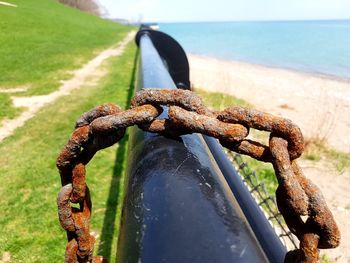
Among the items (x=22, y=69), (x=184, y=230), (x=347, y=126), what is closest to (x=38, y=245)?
(x=184, y=230)

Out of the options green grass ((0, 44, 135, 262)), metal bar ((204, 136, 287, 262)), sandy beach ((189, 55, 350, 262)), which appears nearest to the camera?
metal bar ((204, 136, 287, 262))

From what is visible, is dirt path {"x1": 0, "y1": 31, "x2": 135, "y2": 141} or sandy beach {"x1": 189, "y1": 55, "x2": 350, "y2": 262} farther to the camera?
dirt path {"x1": 0, "y1": 31, "x2": 135, "y2": 141}

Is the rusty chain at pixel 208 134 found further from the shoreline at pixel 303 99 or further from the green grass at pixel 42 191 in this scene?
the shoreline at pixel 303 99

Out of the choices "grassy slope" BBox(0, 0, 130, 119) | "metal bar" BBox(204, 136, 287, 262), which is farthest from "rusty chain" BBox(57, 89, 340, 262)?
"grassy slope" BBox(0, 0, 130, 119)

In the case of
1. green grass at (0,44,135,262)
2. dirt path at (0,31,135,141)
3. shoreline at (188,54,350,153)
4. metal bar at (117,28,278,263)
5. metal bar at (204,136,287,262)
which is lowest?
shoreline at (188,54,350,153)

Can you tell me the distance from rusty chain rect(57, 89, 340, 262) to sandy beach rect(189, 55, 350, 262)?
4.43 meters

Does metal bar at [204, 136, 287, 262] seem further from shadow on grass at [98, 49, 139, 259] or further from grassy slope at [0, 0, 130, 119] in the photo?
grassy slope at [0, 0, 130, 119]

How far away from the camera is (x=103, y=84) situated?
47.6 feet

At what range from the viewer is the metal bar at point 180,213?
893mm

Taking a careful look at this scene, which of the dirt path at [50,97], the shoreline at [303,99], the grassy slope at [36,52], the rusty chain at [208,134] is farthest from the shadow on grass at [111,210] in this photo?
the shoreline at [303,99]

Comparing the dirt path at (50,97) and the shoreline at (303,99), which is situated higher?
the dirt path at (50,97)

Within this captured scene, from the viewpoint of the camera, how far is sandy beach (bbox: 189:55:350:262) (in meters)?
7.12

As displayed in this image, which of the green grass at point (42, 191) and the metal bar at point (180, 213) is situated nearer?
the metal bar at point (180, 213)

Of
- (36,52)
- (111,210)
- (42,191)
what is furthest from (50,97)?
(36,52)
